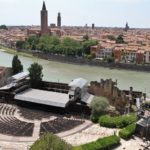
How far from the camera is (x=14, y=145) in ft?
63.1

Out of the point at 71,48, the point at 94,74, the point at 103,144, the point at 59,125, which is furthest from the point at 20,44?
the point at 103,144

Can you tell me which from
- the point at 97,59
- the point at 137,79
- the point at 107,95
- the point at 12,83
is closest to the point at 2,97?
the point at 12,83

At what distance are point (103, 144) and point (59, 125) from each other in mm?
5950

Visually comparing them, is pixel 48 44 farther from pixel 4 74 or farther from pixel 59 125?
pixel 59 125

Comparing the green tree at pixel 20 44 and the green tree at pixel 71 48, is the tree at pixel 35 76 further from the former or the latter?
the green tree at pixel 20 44

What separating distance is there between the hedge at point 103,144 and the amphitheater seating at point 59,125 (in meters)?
4.78

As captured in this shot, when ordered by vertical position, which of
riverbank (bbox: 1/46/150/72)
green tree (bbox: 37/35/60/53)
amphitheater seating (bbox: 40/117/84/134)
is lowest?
riverbank (bbox: 1/46/150/72)

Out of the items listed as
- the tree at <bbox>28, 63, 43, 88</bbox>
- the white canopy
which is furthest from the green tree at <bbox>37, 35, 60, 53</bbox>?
the white canopy

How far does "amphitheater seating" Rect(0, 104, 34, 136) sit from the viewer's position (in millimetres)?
21234

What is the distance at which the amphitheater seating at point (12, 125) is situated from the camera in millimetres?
21234

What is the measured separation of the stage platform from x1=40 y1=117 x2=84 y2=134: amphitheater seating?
1.54m

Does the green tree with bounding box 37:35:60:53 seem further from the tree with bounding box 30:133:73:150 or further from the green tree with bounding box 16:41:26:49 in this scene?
the tree with bounding box 30:133:73:150

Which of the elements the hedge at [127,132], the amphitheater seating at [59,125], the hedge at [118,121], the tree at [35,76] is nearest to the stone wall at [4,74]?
the tree at [35,76]

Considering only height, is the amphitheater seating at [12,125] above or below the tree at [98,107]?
below
